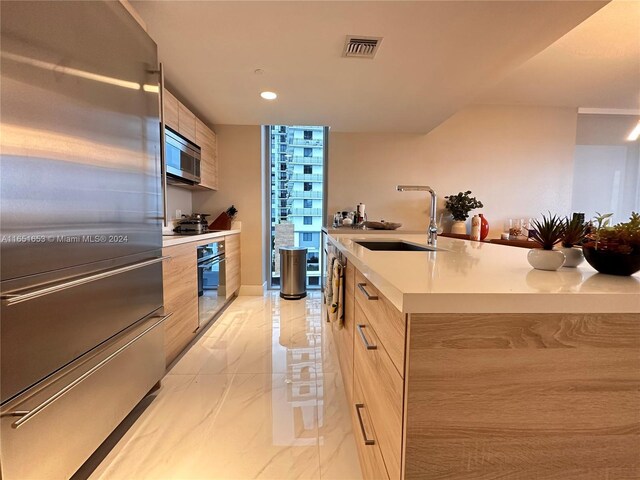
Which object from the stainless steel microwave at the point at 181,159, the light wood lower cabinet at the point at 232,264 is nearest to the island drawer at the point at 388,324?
the stainless steel microwave at the point at 181,159

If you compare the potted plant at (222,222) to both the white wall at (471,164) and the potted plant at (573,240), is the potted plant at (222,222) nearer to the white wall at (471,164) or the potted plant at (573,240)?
the white wall at (471,164)

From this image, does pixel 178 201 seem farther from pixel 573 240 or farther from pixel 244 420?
pixel 573 240

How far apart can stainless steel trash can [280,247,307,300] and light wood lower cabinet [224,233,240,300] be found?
23.2 inches

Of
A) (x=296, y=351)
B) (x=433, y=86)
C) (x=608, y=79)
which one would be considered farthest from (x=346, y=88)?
(x=608, y=79)

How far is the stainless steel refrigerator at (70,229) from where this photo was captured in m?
0.88

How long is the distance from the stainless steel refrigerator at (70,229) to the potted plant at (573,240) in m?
1.59

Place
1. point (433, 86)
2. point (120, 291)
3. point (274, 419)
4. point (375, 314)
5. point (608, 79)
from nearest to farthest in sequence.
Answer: point (375, 314)
point (120, 291)
point (274, 419)
point (433, 86)
point (608, 79)

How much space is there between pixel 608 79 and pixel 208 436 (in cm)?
488

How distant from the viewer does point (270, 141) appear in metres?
4.49

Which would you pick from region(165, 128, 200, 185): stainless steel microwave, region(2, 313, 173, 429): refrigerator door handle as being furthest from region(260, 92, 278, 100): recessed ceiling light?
region(2, 313, 173, 429): refrigerator door handle

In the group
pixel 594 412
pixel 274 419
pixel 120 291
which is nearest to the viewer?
pixel 594 412

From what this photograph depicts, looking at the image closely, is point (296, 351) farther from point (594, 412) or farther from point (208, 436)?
point (594, 412)

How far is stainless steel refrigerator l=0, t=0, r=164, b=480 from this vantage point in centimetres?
88

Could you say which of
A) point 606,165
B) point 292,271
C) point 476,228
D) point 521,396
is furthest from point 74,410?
point 606,165
